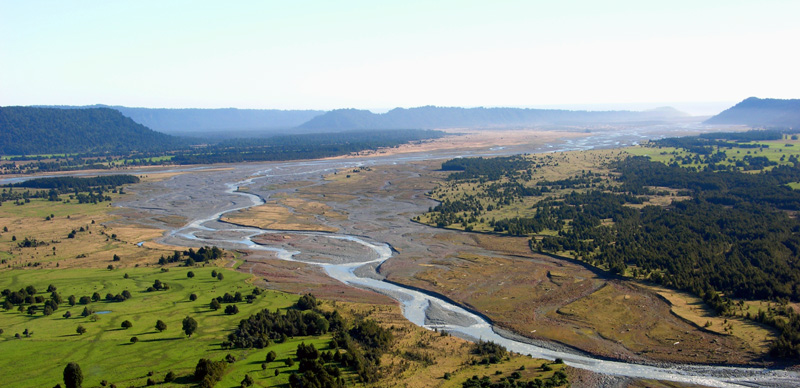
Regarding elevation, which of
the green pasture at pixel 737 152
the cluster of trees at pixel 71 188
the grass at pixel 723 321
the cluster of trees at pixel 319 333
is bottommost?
the grass at pixel 723 321

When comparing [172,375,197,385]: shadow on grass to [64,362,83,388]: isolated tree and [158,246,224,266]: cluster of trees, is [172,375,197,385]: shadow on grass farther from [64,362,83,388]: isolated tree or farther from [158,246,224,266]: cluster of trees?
[158,246,224,266]: cluster of trees

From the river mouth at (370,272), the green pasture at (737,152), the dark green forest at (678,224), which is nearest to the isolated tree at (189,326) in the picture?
the river mouth at (370,272)

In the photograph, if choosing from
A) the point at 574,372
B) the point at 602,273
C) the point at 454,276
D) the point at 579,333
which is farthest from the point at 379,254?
the point at 574,372

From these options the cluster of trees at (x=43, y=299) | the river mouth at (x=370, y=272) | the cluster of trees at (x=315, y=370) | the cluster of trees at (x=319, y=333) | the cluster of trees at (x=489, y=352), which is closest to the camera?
the cluster of trees at (x=315, y=370)

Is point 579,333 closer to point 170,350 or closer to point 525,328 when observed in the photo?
point 525,328

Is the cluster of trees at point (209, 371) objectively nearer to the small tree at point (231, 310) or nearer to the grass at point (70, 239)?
the small tree at point (231, 310)

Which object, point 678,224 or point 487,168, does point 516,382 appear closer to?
point 678,224
